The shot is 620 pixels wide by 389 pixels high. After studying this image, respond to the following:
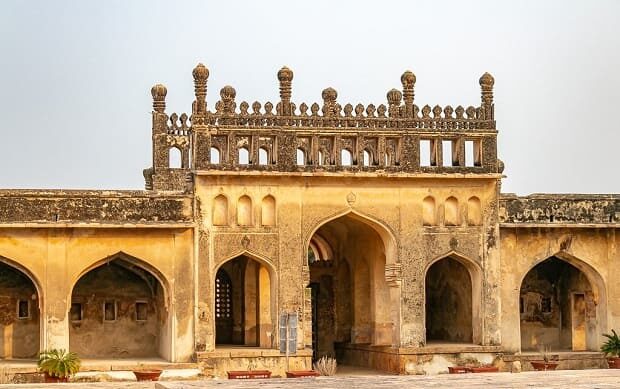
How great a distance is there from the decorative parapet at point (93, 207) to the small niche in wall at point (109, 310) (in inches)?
124

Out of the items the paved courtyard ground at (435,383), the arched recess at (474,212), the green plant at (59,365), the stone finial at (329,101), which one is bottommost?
the green plant at (59,365)

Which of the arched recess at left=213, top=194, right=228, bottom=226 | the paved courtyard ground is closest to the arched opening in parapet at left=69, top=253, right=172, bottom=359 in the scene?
the arched recess at left=213, top=194, right=228, bottom=226

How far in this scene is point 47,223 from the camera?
1017 inches

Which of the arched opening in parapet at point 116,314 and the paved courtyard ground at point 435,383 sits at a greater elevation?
the arched opening in parapet at point 116,314

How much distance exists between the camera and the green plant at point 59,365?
25.0 meters

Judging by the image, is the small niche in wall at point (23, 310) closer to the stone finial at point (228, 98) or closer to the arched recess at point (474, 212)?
the stone finial at point (228, 98)

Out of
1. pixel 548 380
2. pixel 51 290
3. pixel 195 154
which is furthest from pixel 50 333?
pixel 548 380

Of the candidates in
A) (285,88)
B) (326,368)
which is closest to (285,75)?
(285,88)

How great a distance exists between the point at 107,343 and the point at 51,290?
294 centimetres

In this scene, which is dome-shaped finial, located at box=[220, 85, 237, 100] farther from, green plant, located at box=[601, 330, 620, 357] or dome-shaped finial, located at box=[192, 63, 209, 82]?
green plant, located at box=[601, 330, 620, 357]

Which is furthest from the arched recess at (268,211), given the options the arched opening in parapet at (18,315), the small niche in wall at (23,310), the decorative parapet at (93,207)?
the small niche in wall at (23,310)

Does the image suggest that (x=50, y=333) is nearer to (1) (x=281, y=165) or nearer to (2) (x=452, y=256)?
(1) (x=281, y=165)

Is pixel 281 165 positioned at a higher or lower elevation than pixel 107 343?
higher

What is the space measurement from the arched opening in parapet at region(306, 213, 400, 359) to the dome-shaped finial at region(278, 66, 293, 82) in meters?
3.14
